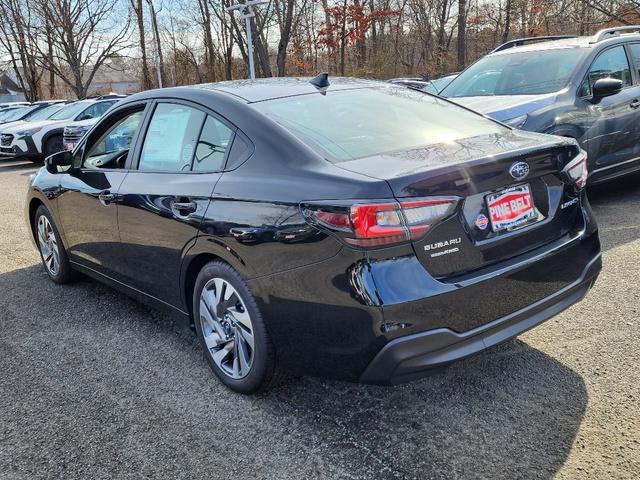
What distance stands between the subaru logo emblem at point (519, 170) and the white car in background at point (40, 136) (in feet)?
43.4

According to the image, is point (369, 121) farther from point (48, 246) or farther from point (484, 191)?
point (48, 246)

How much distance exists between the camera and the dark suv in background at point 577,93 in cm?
543

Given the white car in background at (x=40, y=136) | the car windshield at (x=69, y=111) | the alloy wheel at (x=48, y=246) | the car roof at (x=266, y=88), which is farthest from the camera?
the car windshield at (x=69, y=111)

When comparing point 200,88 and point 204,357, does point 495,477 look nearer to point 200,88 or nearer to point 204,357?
point 204,357

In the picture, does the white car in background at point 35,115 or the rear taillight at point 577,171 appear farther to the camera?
the white car in background at point 35,115

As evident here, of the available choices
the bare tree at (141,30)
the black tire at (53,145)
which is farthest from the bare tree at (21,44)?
the black tire at (53,145)

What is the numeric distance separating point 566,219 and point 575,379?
0.79m

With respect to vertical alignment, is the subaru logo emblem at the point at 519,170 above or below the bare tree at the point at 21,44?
below

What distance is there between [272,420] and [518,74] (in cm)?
512

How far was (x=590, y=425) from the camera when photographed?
2463 mm

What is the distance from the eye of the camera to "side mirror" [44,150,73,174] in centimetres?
432

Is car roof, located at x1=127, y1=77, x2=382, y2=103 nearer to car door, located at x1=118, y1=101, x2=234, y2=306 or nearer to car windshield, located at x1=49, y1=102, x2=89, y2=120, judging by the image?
car door, located at x1=118, y1=101, x2=234, y2=306

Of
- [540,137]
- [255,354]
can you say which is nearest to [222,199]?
[255,354]

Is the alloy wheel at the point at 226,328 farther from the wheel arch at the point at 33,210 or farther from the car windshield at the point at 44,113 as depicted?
the car windshield at the point at 44,113
